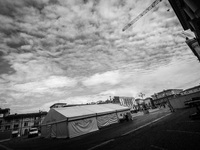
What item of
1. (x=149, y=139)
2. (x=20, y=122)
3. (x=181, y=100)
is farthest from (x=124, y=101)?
(x=149, y=139)

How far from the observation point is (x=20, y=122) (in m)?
45.7

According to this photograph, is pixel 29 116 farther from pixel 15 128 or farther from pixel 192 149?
pixel 192 149

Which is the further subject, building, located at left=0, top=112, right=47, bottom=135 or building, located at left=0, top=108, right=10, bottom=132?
building, located at left=0, top=112, right=47, bottom=135

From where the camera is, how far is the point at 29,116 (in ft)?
160

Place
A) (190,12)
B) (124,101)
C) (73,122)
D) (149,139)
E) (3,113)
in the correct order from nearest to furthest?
(190,12) < (149,139) < (73,122) < (3,113) < (124,101)

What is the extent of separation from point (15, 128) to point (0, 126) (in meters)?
5.22

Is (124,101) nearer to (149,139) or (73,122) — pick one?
(73,122)

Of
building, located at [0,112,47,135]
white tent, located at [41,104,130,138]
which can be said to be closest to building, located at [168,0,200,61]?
white tent, located at [41,104,130,138]

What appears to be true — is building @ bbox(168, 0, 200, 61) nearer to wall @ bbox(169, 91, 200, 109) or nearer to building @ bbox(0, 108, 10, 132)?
wall @ bbox(169, 91, 200, 109)

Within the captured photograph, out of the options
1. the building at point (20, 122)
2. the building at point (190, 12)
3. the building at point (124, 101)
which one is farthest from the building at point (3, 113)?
the building at point (124, 101)

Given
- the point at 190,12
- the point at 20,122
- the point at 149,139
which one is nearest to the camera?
the point at 190,12

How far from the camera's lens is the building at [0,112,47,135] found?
43.2 meters

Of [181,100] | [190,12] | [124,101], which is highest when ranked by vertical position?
[124,101]

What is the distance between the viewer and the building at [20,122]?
4320 centimetres
